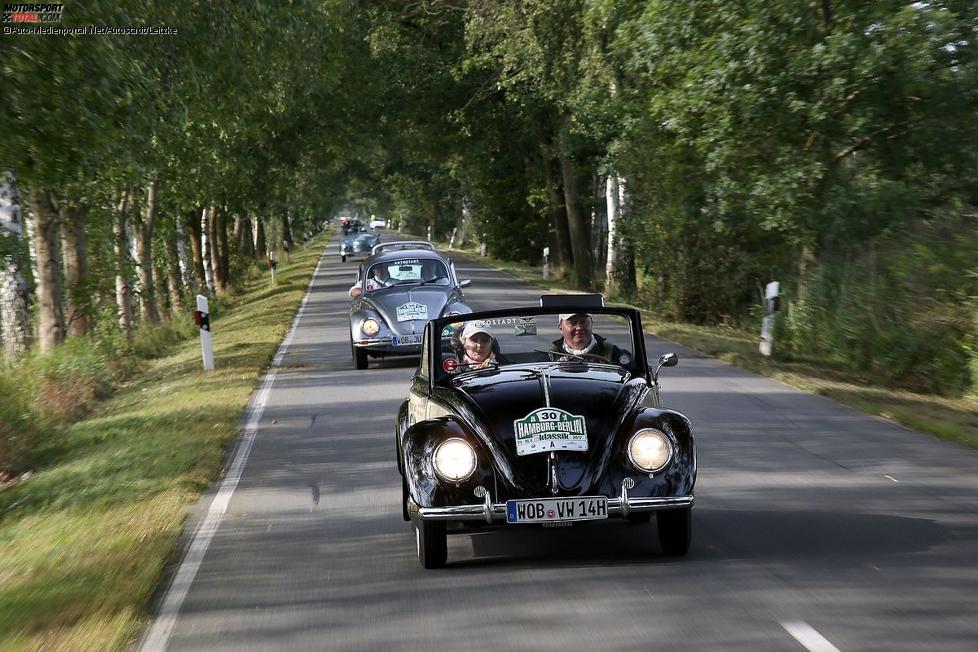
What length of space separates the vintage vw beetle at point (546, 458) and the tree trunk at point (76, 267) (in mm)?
17282

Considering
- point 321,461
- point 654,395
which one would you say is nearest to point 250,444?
point 321,461

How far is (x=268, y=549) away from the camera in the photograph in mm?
7676

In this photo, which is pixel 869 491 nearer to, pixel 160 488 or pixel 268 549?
pixel 268 549

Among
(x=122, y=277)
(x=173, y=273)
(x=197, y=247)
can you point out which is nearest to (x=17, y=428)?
(x=122, y=277)

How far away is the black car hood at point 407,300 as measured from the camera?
17.7 m

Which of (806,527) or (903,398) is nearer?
(806,527)

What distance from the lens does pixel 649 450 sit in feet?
22.1

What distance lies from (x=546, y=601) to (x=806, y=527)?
2.30m

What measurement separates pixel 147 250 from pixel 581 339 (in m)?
25.8

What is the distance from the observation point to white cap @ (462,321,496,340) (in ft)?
26.5

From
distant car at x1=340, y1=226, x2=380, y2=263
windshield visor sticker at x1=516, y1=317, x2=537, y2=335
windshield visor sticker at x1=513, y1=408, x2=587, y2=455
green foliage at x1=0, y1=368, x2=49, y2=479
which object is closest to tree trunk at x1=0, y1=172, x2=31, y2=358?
green foliage at x1=0, y1=368, x2=49, y2=479

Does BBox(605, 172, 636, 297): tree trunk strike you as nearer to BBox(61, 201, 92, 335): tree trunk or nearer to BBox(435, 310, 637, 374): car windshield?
BBox(61, 201, 92, 335): tree trunk

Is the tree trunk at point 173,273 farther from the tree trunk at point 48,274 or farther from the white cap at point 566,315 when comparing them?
the white cap at point 566,315

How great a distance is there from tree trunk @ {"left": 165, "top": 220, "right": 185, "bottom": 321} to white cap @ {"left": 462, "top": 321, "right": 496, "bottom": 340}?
32.3 metres
